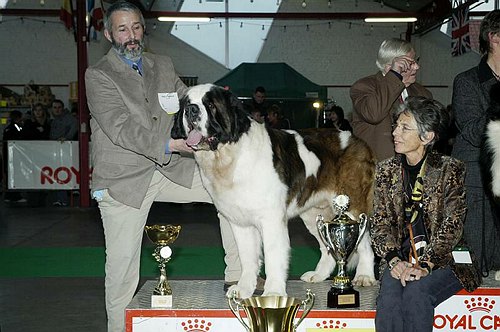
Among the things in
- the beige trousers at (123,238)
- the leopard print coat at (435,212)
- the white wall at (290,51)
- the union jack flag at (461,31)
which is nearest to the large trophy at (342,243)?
the leopard print coat at (435,212)

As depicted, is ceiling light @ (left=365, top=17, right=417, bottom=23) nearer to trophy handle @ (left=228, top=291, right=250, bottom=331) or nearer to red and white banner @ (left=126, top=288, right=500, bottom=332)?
red and white banner @ (left=126, top=288, right=500, bottom=332)

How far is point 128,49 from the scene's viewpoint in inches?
156

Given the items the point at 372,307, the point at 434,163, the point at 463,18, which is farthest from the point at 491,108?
the point at 463,18

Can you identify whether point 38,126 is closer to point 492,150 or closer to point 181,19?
point 181,19

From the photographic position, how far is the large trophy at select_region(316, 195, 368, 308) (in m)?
3.81

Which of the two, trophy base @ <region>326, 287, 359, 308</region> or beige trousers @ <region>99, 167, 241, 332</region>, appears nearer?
trophy base @ <region>326, 287, 359, 308</region>

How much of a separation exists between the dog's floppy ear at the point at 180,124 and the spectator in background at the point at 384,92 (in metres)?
1.30

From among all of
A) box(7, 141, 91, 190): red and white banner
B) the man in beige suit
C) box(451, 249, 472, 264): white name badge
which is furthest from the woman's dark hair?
box(7, 141, 91, 190): red and white banner

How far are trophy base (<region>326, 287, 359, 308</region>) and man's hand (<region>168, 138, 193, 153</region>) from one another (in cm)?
107

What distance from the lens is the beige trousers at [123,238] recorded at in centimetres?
411

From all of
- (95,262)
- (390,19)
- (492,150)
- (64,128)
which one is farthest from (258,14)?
(492,150)

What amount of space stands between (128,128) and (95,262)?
4033mm

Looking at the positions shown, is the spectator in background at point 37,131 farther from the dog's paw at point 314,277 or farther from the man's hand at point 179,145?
the man's hand at point 179,145

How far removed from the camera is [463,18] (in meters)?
15.7
